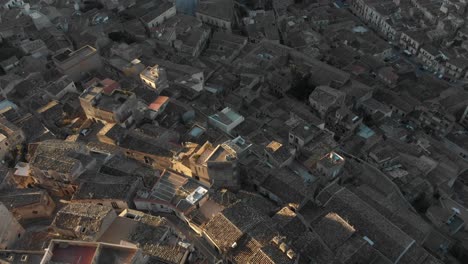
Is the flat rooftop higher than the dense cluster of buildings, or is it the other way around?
the flat rooftop

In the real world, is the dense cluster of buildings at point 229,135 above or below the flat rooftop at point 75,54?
below

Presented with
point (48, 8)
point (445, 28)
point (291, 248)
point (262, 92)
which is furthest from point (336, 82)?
point (48, 8)

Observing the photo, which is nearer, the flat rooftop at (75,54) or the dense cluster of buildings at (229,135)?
the dense cluster of buildings at (229,135)

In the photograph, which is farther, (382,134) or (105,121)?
(382,134)

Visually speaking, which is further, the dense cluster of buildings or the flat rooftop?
the flat rooftop

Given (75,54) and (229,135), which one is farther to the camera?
(75,54)

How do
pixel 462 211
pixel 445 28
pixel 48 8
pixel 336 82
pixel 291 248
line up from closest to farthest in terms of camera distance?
pixel 291 248 < pixel 462 211 < pixel 336 82 < pixel 48 8 < pixel 445 28

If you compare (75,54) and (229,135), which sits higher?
(75,54)

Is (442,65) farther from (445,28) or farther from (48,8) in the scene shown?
(48,8)
